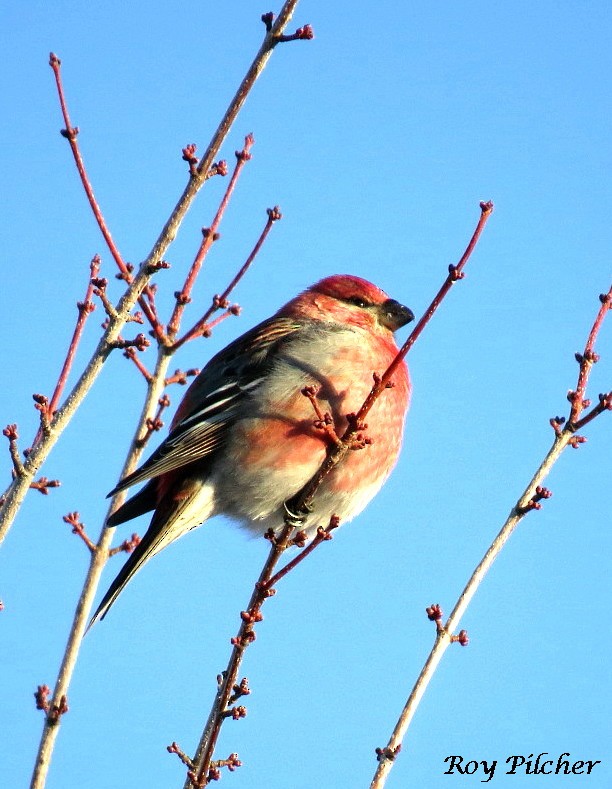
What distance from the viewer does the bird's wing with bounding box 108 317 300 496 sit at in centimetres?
491

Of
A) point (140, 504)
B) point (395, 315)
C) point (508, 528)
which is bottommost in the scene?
point (508, 528)

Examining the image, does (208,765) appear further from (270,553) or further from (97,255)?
(97,255)

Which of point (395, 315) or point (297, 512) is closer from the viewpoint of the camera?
point (297, 512)

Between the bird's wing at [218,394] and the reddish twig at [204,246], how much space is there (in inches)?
29.2

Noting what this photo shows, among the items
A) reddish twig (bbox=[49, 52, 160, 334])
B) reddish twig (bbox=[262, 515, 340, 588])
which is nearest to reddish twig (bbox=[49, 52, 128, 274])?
reddish twig (bbox=[49, 52, 160, 334])

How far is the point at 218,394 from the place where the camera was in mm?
5227

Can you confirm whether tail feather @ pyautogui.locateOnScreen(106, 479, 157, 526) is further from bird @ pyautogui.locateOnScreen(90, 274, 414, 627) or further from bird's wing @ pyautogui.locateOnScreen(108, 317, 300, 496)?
A: bird's wing @ pyautogui.locateOnScreen(108, 317, 300, 496)

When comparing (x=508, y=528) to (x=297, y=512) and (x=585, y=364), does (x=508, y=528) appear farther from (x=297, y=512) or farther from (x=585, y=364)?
(x=297, y=512)

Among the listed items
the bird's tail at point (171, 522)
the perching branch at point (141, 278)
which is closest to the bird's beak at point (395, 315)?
the bird's tail at point (171, 522)

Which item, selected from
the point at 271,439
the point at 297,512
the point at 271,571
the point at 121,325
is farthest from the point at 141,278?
the point at 297,512

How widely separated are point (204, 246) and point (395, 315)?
1943 mm

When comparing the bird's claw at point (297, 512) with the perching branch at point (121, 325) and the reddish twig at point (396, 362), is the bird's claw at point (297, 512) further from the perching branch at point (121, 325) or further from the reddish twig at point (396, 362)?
the perching branch at point (121, 325)

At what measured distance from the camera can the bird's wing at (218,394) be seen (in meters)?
4.91

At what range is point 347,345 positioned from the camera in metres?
5.18
